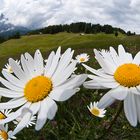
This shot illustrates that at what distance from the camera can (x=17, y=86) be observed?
2229 mm

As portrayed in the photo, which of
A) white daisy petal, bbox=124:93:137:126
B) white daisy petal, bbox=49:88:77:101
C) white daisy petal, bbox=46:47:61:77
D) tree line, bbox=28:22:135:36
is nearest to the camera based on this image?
white daisy petal, bbox=49:88:77:101

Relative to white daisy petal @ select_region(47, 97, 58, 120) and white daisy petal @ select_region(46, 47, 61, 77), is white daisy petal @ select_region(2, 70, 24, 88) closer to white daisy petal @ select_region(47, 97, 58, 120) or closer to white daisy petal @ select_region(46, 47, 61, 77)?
white daisy petal @ select_region(46, 47, 61, 77)

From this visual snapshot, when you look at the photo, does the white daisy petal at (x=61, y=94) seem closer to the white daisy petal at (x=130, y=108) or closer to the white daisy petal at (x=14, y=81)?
the white daisy petal at (x=130, y=108)

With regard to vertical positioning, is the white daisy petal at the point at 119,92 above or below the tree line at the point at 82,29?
above

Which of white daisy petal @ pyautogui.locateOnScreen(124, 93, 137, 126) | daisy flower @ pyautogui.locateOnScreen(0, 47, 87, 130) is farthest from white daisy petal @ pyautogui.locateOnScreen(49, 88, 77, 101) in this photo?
white daisy petal @ pyautogui.locateOnScreen(124, 93, 137, 126)

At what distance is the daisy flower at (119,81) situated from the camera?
5.87 ft

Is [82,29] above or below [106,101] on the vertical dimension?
below

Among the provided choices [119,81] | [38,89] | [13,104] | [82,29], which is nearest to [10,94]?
[13,104]

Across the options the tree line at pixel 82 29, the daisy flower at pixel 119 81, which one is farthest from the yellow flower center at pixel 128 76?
the tree line at pixel 82 29

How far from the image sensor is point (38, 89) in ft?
6.56

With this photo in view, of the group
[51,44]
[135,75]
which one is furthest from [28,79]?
[51,44]

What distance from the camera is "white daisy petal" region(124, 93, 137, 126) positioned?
175cm

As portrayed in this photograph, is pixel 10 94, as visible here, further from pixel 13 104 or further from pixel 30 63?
pixel 30 63

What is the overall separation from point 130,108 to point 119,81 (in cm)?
21
